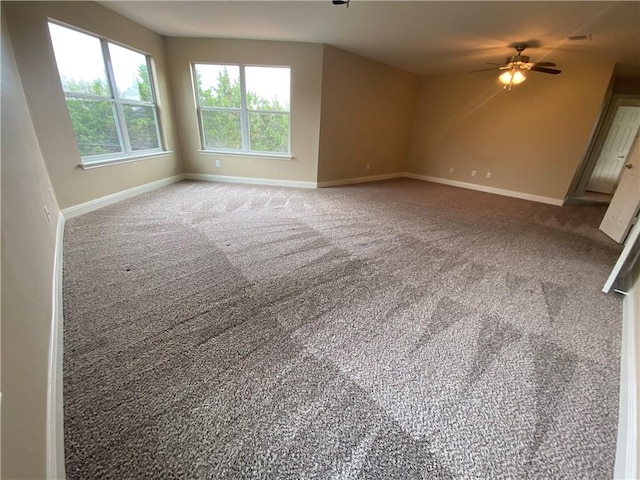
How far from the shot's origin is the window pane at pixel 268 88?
485 cm

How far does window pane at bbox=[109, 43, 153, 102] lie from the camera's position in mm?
3844

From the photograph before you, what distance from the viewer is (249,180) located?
548 centimetres

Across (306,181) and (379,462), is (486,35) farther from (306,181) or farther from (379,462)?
(379,462)

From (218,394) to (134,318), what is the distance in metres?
0.87

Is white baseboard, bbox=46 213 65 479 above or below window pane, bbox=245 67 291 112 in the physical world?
below

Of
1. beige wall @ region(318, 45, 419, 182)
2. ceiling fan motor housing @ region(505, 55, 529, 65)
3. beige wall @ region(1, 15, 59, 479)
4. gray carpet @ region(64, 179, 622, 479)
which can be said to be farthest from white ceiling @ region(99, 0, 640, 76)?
beige wall @ region(1, 15, 59, 479)

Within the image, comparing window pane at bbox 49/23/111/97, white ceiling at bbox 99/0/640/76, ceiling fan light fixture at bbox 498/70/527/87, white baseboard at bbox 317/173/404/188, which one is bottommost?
white baseboard at bbox 317/173/404/188

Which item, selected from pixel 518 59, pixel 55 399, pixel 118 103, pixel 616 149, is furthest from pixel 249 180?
pixel 616 149

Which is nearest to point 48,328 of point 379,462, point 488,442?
point 379,462

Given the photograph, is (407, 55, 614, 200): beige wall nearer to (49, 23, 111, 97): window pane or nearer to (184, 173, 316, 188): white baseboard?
(184, 173, 316, 188): white baseboard

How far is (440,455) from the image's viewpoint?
1106 mm

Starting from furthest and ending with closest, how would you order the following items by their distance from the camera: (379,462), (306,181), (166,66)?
1. (306,181)
2. (166,66)
3. (379,462)

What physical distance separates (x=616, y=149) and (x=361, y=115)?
581 centimetres

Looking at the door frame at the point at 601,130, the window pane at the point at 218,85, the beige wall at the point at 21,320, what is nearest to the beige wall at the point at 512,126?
the door frame at the point at 601,130
